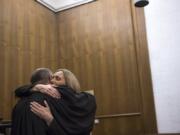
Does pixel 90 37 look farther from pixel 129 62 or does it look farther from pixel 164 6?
pixel 164 6

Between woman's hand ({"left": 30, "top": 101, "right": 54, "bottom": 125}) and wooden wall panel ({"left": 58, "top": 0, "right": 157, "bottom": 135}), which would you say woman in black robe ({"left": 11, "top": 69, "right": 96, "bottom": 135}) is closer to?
woman's hand ({"left": 30, "top": 101, "right": 54, "bottom": 125})

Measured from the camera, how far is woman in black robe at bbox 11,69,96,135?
1.68 metres

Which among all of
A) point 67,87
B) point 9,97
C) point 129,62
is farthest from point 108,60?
point 67,87

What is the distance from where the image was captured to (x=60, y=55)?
457cm

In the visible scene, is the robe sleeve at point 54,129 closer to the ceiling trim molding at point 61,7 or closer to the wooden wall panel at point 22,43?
the wooden wall panel at point 22,43

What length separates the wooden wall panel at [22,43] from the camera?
3395 mm

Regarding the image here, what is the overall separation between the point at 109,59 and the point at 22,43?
54.7 inches

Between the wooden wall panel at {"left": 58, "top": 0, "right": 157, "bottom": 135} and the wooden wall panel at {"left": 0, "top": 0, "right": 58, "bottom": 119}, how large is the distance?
1.10 ft

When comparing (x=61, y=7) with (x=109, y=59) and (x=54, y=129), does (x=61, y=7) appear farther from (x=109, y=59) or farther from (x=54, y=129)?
(x=54, y=129)

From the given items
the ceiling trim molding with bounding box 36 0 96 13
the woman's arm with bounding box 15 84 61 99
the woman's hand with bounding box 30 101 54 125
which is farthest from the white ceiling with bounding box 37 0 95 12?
the woman's hand with bounding box 30 101 54 125

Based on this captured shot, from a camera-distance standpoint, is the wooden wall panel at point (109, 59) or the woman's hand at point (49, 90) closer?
the woman's hand at point (49, 90)

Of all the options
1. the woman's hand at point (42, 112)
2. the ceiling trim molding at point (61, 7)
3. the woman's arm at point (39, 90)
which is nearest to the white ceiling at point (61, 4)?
the ceiling trim molding at point (61, 7)

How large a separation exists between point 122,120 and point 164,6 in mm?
1867

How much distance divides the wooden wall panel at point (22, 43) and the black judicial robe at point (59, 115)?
65.3 inches
